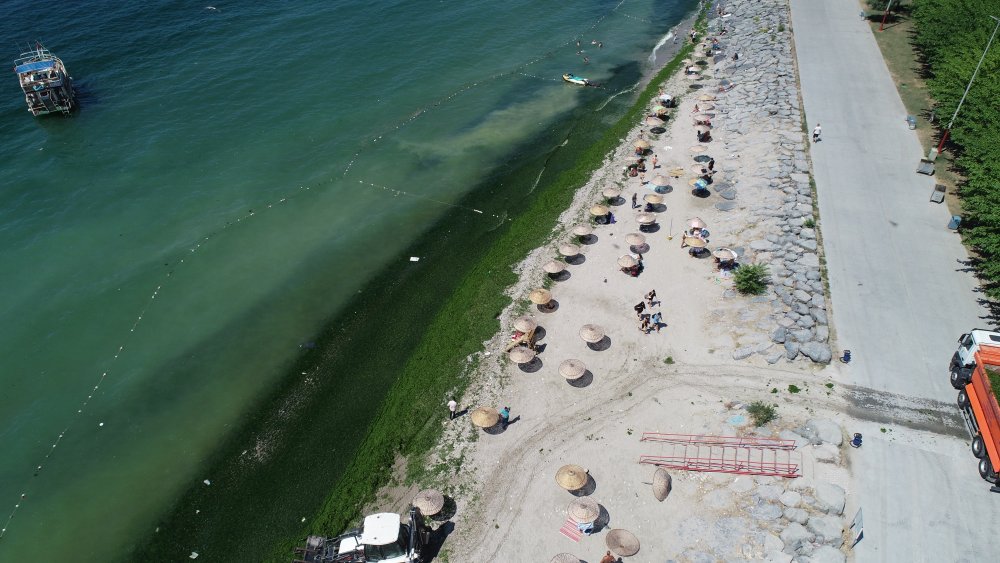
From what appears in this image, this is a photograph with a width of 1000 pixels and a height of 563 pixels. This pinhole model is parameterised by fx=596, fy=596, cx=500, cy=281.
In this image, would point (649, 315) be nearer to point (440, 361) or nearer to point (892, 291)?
point (440, 361)

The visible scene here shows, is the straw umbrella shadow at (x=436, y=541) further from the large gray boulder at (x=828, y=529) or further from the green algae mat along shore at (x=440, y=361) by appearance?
the large gray boulder at (x=828, y=529)

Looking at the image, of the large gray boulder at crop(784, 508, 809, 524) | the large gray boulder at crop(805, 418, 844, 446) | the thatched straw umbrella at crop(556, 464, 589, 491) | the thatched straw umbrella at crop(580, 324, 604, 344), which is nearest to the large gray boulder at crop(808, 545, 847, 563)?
the large gray boulder at crop(784, 508, 809, 524)

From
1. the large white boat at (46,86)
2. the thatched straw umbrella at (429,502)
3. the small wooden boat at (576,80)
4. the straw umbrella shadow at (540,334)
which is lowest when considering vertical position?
the thatched straw umbrella at (429,502)

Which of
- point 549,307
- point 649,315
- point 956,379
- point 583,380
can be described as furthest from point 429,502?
point 956,379

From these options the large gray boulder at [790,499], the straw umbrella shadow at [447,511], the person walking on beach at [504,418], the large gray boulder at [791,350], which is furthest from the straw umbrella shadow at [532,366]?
the large gray boulder at [790,499]

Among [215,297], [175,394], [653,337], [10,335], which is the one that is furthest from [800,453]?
[10,335]

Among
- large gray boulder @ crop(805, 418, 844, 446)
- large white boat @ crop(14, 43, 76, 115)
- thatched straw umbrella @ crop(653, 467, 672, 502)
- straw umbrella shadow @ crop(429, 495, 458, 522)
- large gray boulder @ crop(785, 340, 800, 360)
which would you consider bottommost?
straw umbrella shadow @ crop(429, 495, 458, 522)

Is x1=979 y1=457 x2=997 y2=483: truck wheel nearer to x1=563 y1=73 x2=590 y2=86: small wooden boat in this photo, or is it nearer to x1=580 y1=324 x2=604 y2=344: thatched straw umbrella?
x1=580 y1=324 x2=604 y2=344: thatched straw umbrella
